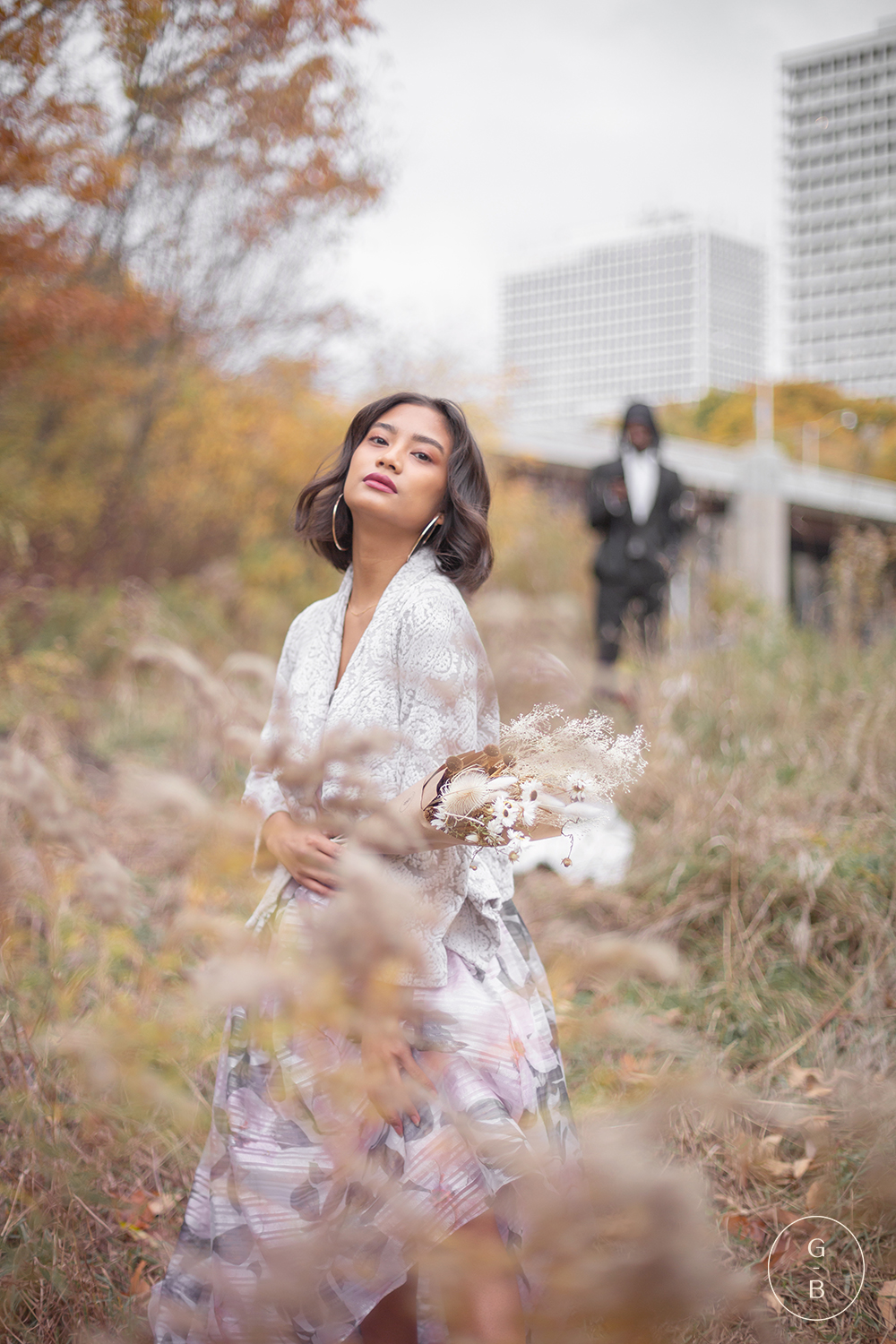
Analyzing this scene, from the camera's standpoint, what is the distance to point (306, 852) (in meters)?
1.40

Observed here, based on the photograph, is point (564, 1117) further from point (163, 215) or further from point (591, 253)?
point (591, 253)

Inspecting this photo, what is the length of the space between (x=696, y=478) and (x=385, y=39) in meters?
10.6

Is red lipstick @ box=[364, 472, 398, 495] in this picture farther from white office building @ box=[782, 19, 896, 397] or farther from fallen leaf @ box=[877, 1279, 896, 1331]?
white office building @ box=[782, 19, 896, 397]

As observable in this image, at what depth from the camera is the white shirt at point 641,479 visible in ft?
18.1

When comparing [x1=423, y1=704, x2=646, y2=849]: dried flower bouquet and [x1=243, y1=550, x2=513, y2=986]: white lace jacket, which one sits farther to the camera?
[x1=243, y1=550, x2=513, y2=986]: white lace jacket

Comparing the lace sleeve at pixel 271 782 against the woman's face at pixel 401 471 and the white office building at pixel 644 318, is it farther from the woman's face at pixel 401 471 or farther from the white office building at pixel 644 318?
the white office building at pixel 644 318

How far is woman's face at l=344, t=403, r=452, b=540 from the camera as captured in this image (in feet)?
5.07

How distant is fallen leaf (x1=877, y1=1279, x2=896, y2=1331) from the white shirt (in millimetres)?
4291

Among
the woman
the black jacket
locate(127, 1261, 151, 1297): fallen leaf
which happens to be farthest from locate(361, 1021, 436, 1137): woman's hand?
the black jacket

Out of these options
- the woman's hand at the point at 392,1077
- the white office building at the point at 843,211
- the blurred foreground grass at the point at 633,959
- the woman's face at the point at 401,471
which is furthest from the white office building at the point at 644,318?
the woman's hand at the point at 392,1077

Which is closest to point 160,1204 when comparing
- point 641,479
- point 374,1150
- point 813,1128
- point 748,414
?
point 374,1150

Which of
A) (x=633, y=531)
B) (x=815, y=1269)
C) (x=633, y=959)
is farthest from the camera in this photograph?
(x=633, y=531)

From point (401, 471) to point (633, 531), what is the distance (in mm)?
4108

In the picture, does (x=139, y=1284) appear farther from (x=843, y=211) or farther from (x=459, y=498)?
(x=843, y=211)
